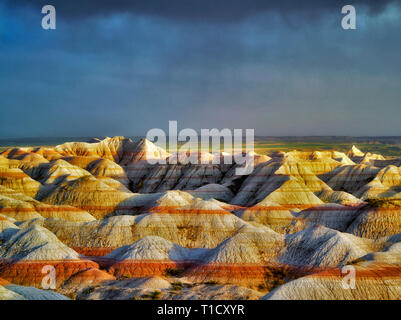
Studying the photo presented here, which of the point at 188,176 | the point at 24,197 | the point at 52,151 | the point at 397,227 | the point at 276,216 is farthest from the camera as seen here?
the point at 52,151

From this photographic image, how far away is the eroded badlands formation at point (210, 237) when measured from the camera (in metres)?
41.5

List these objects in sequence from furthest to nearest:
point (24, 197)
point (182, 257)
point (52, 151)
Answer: point (52, 151), point (24, 197), point (182, 257)

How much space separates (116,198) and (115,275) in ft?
130

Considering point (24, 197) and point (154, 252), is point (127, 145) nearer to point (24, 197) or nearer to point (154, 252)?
point (24, 197)

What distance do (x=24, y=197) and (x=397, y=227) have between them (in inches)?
2193

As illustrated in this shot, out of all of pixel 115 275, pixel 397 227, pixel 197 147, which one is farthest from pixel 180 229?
pixel 197 147

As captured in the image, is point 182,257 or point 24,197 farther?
point 24,197

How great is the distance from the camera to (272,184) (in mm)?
95438

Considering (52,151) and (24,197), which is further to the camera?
(52,151)

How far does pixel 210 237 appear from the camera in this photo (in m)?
66.2

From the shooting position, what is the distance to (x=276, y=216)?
77.2 m

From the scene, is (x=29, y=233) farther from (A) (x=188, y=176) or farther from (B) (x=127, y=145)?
(B) (x=127, y=145)

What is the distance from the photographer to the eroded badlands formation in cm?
4153

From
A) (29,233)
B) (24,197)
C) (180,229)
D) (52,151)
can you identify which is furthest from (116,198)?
(52,151)
